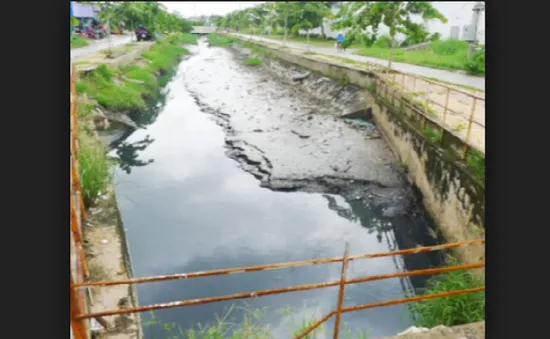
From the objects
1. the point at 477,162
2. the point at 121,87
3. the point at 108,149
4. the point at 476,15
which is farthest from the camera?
the point at 121,87

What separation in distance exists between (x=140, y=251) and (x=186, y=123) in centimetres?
891

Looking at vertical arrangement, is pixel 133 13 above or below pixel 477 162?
above

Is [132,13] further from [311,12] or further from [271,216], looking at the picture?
[271,216]

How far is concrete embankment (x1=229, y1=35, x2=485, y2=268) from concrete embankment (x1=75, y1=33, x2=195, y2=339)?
4.92 meters

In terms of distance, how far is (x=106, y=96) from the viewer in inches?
544

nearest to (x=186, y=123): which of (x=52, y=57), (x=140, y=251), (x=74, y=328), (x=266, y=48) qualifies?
(x=140, y=251)

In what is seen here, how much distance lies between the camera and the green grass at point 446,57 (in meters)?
15.2

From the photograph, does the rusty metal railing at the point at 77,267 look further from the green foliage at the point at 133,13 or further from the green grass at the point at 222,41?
the green grass at the point at 222,41

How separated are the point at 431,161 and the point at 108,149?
876 centimetres

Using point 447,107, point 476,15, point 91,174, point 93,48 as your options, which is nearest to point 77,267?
point 91,174

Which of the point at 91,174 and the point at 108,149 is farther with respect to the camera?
the point at 108,149

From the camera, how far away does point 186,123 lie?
15.9 metres

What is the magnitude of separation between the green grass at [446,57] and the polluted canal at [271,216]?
17.9ft

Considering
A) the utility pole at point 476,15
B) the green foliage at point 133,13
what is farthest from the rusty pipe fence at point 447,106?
the green foliage at point 133,13
